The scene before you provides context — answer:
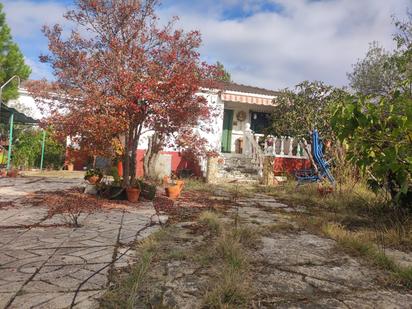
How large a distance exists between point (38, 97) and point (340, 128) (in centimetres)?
738

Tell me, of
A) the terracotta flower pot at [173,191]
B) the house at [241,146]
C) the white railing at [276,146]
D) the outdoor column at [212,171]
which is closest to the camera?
the terracotta flower pot at [173,191]

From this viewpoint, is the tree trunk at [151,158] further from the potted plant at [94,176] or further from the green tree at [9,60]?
the green tree at [9,60]

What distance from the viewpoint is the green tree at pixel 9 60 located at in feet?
60.8

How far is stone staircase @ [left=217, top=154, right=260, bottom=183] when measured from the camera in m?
14.9

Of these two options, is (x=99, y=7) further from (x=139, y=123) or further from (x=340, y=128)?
(x=340, y=128)

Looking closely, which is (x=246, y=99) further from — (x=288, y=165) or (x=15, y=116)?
(x=15, y=116)

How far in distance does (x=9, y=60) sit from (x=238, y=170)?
42.0 ft

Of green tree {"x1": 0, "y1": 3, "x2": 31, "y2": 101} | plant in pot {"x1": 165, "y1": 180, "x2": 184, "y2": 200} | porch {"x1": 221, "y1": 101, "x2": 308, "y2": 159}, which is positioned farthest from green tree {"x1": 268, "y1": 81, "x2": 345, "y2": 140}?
green tree {"x1": 0, "y1": 3, "x2": 31, "y2": 101}

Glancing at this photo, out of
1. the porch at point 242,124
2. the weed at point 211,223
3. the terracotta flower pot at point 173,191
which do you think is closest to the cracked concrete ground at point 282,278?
the weed at point 211,223

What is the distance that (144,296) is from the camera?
3252mm

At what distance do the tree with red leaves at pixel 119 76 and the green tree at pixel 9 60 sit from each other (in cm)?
1150

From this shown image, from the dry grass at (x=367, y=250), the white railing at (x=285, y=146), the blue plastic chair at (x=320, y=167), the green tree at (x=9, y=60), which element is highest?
the green tree at (x=9, y=60)

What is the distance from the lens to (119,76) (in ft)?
26.0

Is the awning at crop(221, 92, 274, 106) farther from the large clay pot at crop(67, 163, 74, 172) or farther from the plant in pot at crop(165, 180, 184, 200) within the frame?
the plant in pot at crop(165, 180, 184, 200)
